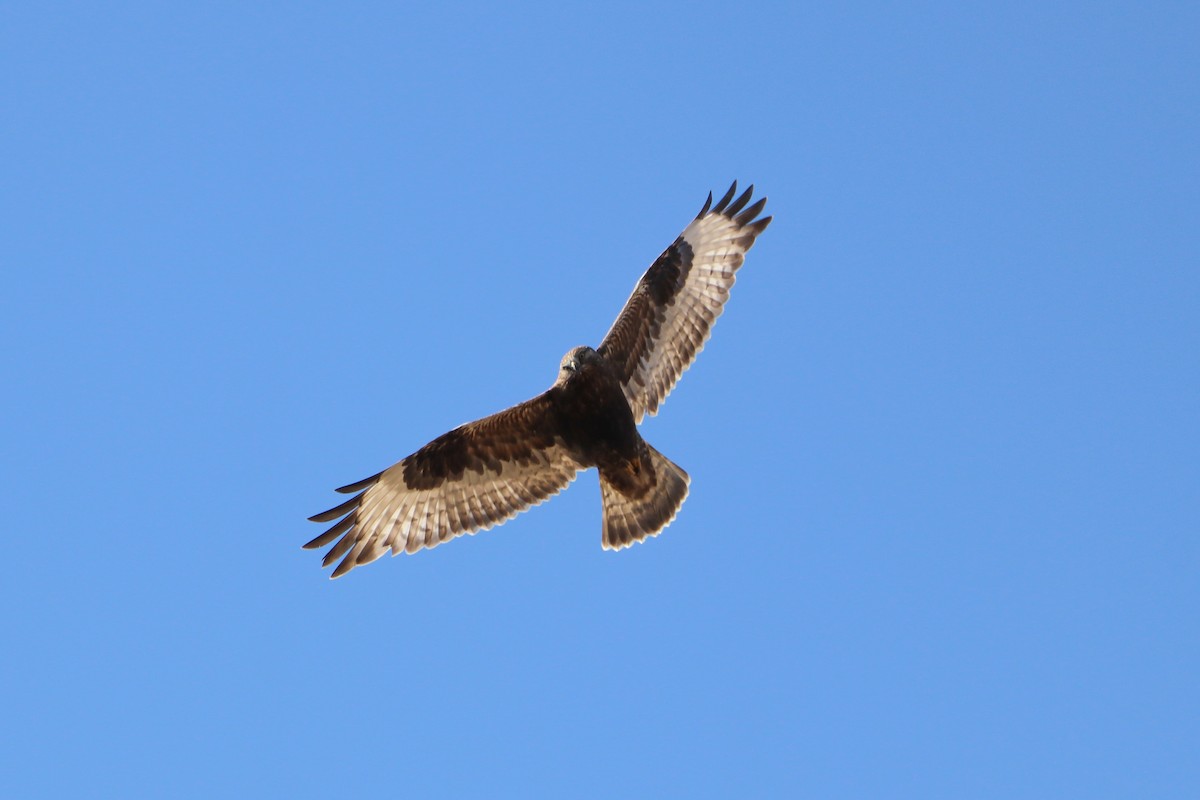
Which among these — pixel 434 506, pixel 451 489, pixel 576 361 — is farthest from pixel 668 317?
pixel 434 506

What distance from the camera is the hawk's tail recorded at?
878 centimetres

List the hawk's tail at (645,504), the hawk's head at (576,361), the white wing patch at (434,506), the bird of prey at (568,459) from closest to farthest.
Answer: the hawk's head at (576,361) < the bird of prey at (568,459) < the white wing patch at (434,506) < the hawk's tail at (645,504)

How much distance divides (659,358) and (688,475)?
949 mm

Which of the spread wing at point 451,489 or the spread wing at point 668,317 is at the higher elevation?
the spread wing at point 668,317

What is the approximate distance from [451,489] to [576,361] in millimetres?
1570

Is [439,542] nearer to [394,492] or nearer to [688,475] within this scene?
[394,492]

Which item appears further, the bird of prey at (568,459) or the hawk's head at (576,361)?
the bird of prey at (568,459)

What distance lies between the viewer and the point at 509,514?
868 cm

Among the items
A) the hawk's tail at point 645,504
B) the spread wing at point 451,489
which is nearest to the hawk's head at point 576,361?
the spread wing at point 451,489

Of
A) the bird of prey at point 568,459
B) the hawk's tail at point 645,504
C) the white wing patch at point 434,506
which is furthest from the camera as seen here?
the hawk's tail at point 645,504

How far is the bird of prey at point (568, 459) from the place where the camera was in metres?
8.37

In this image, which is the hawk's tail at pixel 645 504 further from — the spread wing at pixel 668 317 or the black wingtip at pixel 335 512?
the black wingtip at pixel 335 512

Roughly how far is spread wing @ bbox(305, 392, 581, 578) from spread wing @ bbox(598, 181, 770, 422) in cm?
80

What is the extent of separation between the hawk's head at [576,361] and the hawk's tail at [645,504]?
111cm
